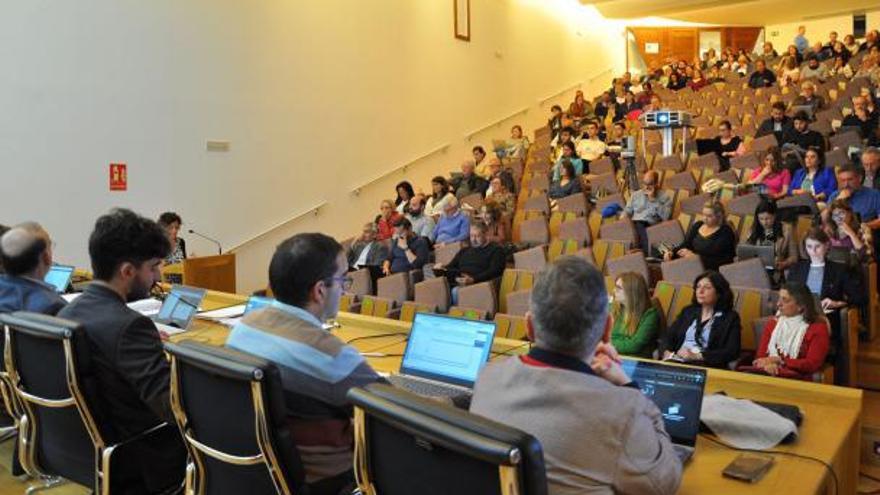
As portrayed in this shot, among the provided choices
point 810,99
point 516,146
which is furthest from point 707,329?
point 516,146

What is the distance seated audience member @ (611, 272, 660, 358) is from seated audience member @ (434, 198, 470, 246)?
2962mm

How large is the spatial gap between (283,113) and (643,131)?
4.46 m

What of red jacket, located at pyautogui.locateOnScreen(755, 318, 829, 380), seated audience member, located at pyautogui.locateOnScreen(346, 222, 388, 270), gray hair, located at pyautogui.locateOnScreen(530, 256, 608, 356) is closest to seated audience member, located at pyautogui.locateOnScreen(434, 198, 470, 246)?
seated audience member, located at pyautogui.locateOnScreen(346, 222, 388, 270)

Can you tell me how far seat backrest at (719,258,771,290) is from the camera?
14.3 feet

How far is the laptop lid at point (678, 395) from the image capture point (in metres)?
1.80

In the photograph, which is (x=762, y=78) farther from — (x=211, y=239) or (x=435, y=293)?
(x=211, y=239)

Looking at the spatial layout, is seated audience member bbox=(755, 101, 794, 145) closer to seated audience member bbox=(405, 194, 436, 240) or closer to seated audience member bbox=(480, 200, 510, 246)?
seated audience member bbox=(480, 200, 510, 246)

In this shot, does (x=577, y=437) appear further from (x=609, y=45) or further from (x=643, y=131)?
(x=609, y=45)

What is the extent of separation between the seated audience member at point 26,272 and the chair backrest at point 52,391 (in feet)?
1.50

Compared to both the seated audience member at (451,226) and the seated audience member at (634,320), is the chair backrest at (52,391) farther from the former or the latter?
the seated audience member at (451,226)

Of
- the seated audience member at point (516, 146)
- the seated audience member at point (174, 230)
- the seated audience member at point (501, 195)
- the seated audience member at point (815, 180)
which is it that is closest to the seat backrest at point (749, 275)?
the seated audience member at point (815, 180)

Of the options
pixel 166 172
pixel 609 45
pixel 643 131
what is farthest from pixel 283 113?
pixel 609 45

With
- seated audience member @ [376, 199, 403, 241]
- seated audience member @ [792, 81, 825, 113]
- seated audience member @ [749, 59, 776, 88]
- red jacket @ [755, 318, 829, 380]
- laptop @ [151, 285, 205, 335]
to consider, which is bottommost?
red jacket @ [755, 318, 829, 380]

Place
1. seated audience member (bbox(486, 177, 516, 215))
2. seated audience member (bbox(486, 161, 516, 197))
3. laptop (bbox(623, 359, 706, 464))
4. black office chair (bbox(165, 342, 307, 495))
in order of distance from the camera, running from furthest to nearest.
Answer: seated audience member (bbox(486, 161, 516, 197)), seated audience member (bbox(486, 177, 516, 215)), laptop (bbox(623, 359, 706, 464)), black office chair (bbox(165, 342, 307, 495))
